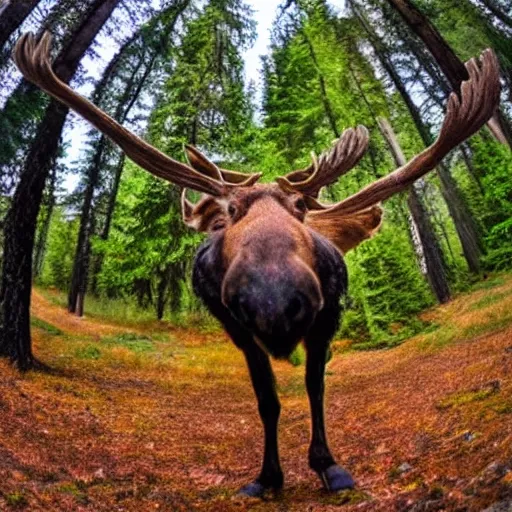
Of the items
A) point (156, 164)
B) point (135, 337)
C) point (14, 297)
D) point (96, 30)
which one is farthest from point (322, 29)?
point (156, 164)


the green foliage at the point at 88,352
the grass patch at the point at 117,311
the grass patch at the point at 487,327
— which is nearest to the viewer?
the grass patch at the point at 487,327

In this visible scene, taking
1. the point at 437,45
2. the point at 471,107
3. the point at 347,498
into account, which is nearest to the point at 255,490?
the point at 347,498

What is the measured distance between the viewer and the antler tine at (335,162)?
461 cm

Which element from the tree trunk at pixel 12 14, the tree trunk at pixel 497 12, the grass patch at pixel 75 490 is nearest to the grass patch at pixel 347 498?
the grass patch at pixel 75 490

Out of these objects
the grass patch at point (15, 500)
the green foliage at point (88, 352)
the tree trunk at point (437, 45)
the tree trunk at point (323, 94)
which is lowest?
the grass patch at point (15, 500)

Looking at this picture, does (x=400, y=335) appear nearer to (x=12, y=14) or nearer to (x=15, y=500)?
(x=12, y=14)

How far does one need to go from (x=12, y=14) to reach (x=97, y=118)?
6172 mm

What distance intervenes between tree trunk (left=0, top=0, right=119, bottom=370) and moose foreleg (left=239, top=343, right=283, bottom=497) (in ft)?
18.9

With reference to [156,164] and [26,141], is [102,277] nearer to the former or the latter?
[26,141]

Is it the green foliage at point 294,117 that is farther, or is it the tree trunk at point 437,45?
the green foliage at point 294,117

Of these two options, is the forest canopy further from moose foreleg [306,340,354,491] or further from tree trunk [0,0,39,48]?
moose foreleg [306,340,354,491]

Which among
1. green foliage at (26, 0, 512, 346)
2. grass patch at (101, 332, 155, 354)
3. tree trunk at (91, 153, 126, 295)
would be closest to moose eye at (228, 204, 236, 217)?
green foliage at (26, 0, 512, 346)

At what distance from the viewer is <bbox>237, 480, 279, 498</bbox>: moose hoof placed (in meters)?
3.96

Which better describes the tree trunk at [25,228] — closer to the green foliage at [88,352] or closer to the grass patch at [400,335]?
the green foliage at [88,352]
